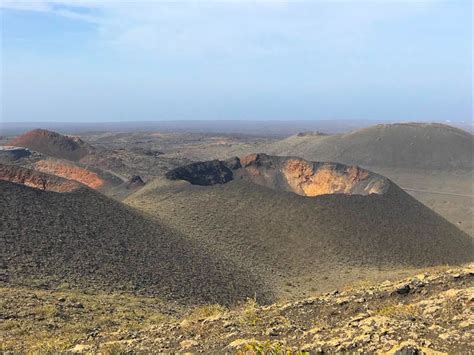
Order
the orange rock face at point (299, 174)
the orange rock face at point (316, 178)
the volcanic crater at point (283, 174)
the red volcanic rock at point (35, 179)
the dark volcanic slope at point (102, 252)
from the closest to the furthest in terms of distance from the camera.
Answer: the dark volcanic slope at point (102, 252) → the red volcanic rock at point (35, 179) → the volcanic crater at point (283, 174) → the orange rock face at point (316, 178) → the orange rock face at point (299, 174)

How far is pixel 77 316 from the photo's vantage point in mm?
15609

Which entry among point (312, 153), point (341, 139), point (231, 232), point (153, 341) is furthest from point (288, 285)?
point (341, 139)

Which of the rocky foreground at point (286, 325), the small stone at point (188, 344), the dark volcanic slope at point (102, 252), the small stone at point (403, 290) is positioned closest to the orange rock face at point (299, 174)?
the dark volcanic slope at point (102, 252)

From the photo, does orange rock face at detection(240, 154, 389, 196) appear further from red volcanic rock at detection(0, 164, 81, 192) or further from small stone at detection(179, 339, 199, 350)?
small stone at detection(179, 339, 199, 350)

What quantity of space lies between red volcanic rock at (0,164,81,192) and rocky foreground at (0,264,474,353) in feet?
60.0

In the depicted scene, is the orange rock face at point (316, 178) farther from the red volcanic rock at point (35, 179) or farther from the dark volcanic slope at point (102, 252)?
the red volcanic rock at point (35, 179)

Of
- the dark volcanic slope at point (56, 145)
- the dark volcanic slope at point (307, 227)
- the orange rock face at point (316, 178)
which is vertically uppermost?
the dark volcanic slope at point (56, 145)

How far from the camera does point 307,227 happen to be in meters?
33.6

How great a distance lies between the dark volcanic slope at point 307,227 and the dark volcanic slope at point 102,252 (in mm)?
3106

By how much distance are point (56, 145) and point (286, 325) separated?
88.7 meters

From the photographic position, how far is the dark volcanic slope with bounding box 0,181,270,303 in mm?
21234

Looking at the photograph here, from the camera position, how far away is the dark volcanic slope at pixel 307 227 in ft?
98.0

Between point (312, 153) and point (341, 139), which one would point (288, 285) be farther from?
point (341, 139)

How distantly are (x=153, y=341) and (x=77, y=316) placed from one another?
20.4 feet
